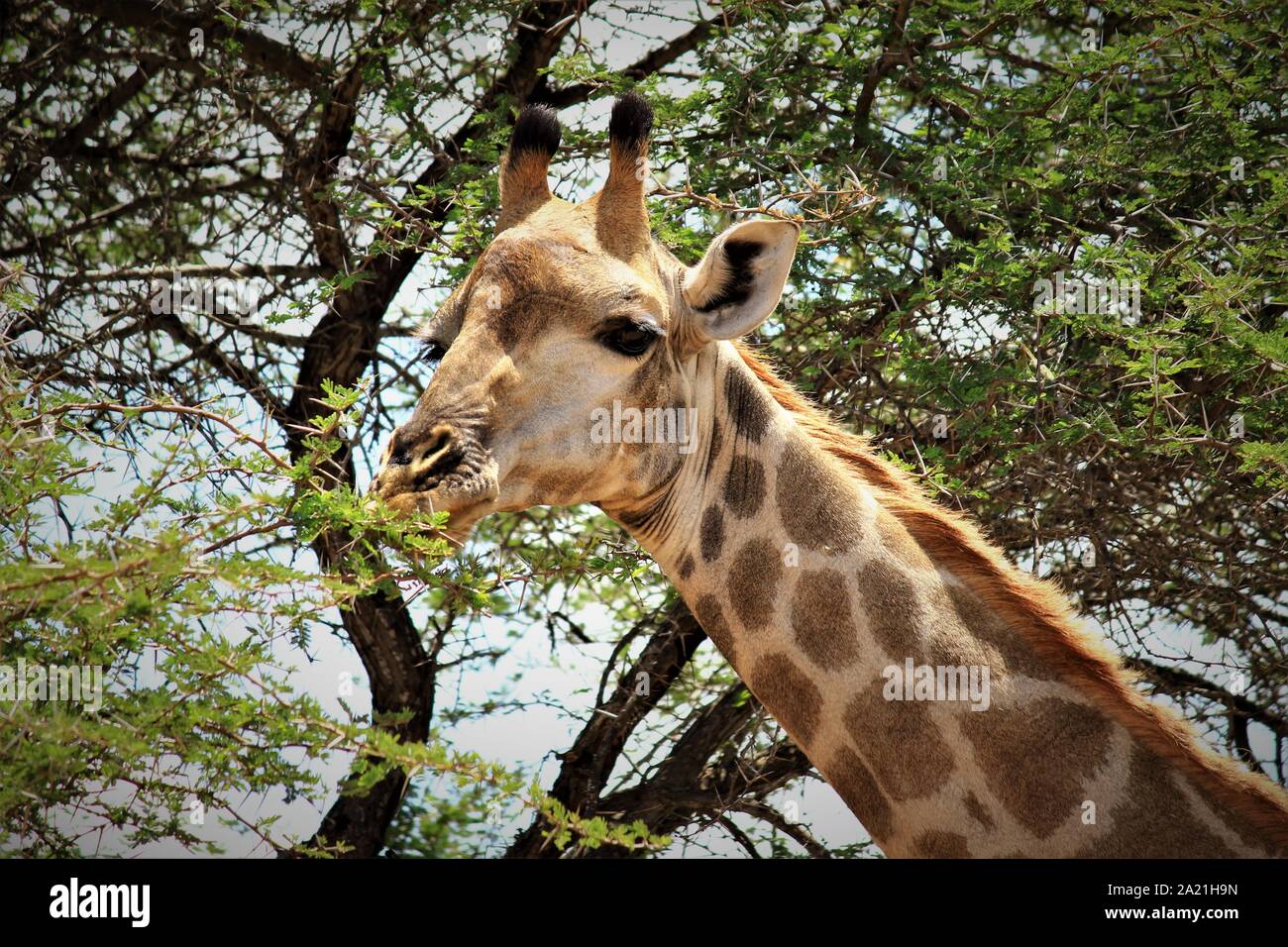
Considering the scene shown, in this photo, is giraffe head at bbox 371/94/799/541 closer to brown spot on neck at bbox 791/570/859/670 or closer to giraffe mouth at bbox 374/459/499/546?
giraffe mouth at bbox 374/459/499/546

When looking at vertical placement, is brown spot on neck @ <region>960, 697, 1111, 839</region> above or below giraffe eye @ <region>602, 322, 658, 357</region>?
→ below

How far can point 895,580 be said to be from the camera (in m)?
4.31

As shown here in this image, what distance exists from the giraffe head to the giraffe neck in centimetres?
18

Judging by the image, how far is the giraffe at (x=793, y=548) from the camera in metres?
4.00

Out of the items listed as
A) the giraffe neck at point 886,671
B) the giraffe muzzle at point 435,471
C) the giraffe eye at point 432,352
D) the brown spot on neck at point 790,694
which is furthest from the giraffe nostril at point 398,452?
the brown spot on neck at point 790,694

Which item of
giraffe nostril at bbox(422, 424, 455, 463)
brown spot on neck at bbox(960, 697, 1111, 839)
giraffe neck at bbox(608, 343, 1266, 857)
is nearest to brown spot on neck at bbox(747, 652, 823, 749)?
giraffe neck at bbox(608, 343, 1266, 857)

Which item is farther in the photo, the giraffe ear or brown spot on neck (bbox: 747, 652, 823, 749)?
the giraffe ear

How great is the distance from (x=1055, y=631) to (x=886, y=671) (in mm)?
598

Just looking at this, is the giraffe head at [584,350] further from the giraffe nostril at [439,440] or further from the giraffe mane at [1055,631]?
the giraffe mane at [1055,631]

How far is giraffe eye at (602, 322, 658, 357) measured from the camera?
4316 millimetres

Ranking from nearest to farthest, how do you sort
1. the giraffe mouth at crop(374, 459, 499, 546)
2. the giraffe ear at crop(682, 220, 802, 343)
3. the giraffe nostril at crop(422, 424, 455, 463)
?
the giraffe mouth at crop(374, 459, 499, 546) → the giraffe nostril at crop(422, 424, 455, 463) → the giraffe ear at crop(682, 220, 802, 343)

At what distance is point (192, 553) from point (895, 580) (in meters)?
2.30

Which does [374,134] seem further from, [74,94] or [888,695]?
[888,695]
